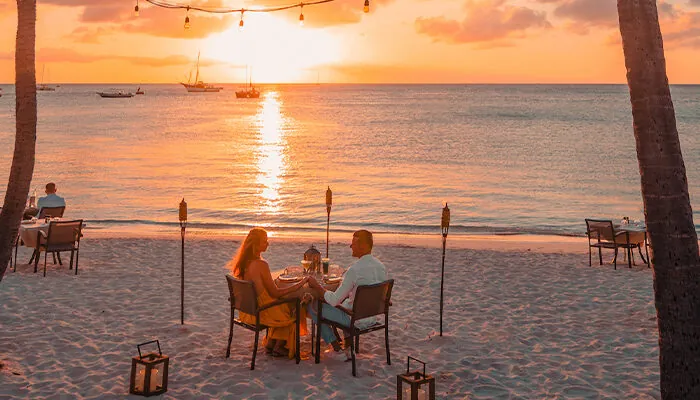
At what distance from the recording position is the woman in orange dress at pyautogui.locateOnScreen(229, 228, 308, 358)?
7449 mm

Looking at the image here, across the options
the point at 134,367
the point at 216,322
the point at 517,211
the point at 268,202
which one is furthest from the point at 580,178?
the point at 134,367

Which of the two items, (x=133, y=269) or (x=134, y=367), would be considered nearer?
(x=134, y=367)

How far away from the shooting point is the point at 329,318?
25.1 ft

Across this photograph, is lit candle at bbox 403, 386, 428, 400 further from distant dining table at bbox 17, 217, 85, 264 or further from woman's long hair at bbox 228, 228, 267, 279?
distant dining table at bbox 17, 217, 85, 264

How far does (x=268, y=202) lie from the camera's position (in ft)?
87.5

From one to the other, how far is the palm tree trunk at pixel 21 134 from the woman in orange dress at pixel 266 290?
7.62 feet

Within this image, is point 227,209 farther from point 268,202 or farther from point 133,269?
point 133,269

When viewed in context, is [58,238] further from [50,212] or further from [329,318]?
[329,318]

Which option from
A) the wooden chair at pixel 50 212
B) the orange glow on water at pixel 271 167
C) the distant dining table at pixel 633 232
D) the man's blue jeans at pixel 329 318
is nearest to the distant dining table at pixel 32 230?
the wooden chair at pixel 50 212

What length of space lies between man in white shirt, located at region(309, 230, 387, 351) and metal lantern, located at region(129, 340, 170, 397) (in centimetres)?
180

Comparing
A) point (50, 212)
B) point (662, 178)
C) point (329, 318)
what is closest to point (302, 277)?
point (329, 318)

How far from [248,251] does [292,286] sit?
62 centimetres

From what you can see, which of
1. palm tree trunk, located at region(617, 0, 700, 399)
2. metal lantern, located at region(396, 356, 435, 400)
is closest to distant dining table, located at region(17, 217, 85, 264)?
metal lantern, located at region(396, 356, 435, 400)

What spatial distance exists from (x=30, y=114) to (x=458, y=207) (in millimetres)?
19984
